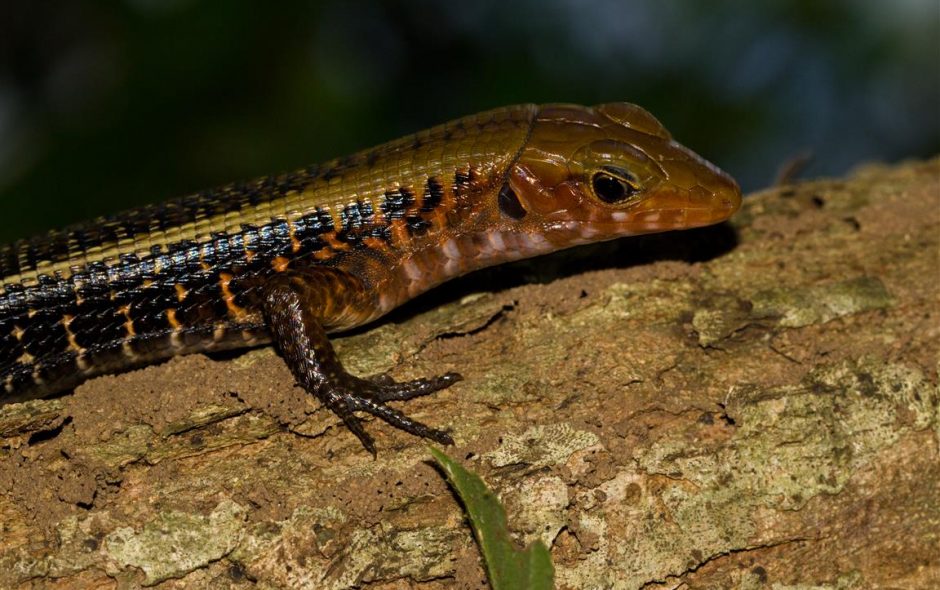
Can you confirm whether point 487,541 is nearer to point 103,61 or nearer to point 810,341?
point 810,341

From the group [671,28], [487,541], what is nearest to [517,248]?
→ [487,541]

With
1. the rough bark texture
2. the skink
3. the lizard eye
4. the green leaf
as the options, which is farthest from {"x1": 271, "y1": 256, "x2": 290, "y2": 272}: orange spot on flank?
the green leaf

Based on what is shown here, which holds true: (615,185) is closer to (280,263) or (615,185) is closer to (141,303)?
(280,263)

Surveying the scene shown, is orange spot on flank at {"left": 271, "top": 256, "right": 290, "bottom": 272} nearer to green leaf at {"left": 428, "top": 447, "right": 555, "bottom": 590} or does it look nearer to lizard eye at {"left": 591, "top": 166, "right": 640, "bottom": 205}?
lizard eye at {"left": 591, "top": 166, "right": 640, "bottom": 205}

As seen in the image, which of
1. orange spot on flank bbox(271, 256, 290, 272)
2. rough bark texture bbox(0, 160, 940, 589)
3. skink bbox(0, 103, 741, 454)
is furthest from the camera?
orange spot on flank bbox(271, 256, 290, 272)

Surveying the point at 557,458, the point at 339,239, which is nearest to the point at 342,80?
the point at 339,239

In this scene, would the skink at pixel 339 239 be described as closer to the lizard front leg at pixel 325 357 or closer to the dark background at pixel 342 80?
the lizard front leg at pixel 325 357
